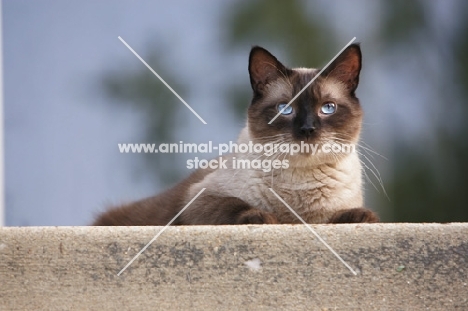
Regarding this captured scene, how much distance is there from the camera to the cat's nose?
2324 mm

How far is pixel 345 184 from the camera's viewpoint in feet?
8.04

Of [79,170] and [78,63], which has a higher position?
[78,63]

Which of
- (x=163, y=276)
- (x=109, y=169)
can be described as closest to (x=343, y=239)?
(x=163, y=276)

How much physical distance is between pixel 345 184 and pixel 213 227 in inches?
30.6

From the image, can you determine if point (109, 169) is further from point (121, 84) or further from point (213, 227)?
point (213, 227)

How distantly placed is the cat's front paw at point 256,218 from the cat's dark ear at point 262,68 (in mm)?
566

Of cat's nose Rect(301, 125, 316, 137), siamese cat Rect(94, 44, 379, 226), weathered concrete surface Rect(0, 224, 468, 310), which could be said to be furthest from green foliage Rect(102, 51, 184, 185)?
weathered concrete surface Rect(0, 224, 468, 310)

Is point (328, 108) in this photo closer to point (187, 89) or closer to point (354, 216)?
point (354, 216)

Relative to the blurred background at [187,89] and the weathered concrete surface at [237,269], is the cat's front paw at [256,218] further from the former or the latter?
the blurred background at [187,89]

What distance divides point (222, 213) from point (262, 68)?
1.91 ft

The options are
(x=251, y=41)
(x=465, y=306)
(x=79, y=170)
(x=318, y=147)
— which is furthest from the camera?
(x=251, y=41)

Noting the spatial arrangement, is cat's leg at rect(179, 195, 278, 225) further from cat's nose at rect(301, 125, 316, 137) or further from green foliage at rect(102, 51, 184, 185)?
green foliage at rect(102, 51, 184, 185)

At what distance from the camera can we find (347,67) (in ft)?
8.40

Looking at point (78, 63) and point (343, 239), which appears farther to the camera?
point (78, 63)
